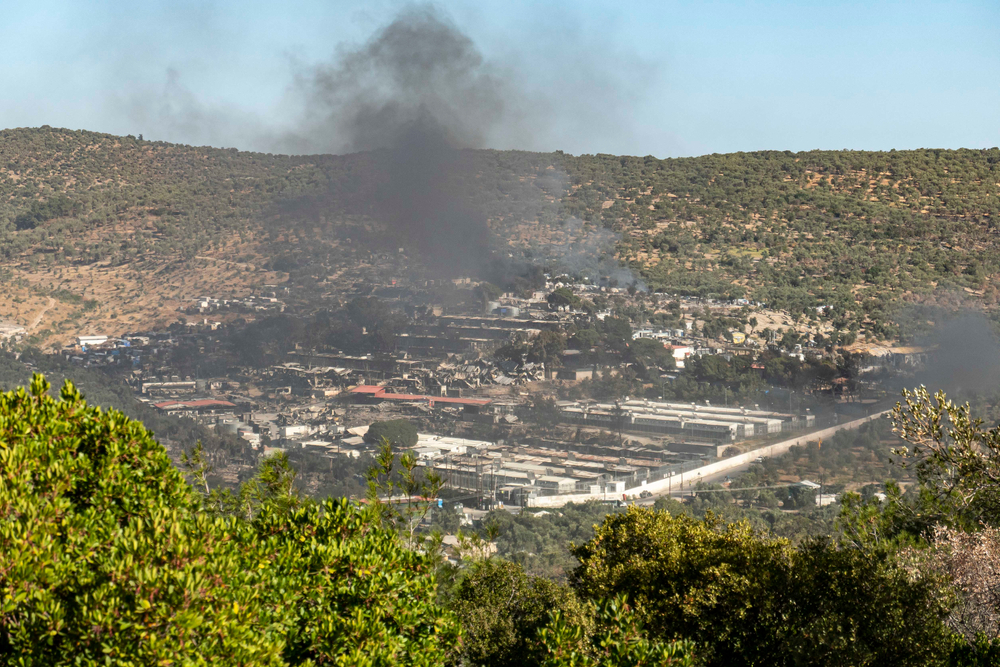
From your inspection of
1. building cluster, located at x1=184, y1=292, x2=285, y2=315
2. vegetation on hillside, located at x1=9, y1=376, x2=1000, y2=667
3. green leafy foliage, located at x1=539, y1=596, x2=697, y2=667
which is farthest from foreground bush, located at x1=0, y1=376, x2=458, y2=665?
building cluster, located at x1=184, y1=292, x2=285, y2=315

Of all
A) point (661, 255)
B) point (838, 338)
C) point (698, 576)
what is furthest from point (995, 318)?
point (698, 576)

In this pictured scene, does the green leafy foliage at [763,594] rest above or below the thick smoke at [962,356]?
below

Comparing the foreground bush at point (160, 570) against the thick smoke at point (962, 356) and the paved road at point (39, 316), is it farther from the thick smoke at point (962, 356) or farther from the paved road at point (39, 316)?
the paved road at point (39, 316)

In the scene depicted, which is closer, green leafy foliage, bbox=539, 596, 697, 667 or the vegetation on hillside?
the vegetation on hillside

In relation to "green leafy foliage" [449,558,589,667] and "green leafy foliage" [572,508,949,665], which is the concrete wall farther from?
"green leafy foliage" [572,508,949,665]

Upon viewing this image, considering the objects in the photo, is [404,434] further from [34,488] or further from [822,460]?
[34,488]

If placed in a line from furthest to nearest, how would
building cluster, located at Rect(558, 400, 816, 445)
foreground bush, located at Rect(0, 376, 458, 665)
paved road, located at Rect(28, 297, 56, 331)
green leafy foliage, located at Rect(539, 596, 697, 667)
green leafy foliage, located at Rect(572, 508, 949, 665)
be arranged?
paved road, located at Rect(28, 297, 56, 331) → building cluster, located at Rect(558, 400, 816, 445) → green leafy foliage, located at Rect(572, 508, 949, 665) → green leafy foliage, located at Rect(539, 596, 697, 667) → foreground bush, located at Rect(0, 376, 458, 665)

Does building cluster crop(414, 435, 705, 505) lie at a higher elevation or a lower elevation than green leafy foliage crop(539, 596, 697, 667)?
lower

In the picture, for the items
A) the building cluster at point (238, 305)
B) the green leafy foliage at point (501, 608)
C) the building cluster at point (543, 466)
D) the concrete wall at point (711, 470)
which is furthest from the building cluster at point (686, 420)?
the building cluster at point (238, 305)
